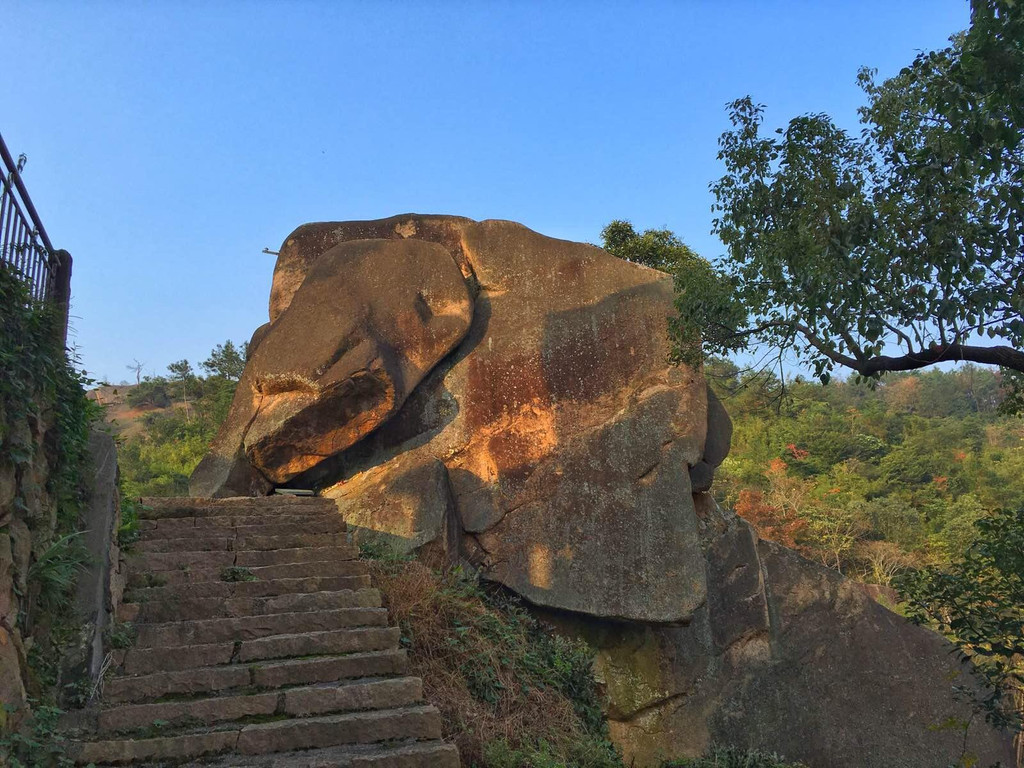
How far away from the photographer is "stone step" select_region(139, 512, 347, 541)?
8062mm

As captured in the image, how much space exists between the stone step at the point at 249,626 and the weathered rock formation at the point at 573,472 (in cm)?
262

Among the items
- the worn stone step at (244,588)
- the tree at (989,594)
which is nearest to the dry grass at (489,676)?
the worn stone step at (244,588)

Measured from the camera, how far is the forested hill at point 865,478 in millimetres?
29875

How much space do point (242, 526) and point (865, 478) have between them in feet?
104

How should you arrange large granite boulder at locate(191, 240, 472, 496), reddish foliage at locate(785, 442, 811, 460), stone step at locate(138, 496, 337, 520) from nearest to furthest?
1. stone step at locate(138, 496, 337, 520)
2. large granite boulder at locate(191, 240, 472, 496)
3. reddish foliage at locate(785, 442, 811, 460)

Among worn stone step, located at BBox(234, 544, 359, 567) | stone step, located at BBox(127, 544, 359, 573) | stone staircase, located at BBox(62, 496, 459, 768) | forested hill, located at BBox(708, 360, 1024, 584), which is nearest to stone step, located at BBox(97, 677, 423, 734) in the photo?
stone staircase, located at BBox(62, 496, 459, 768)

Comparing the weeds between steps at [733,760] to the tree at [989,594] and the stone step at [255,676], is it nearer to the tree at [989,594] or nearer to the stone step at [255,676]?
the tree at [989,594]

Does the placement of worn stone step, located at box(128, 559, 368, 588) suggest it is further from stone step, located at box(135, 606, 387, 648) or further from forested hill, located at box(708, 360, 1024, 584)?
forested hill, located at box(708, 360, 1024, 584)

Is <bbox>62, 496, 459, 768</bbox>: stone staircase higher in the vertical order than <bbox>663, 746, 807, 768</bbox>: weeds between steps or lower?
higher

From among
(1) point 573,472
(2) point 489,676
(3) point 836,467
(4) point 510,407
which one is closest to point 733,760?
(1) point 573,472

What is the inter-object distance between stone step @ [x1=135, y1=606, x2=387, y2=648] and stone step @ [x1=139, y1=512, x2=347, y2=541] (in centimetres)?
144

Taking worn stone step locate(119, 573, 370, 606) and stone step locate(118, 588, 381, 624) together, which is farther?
worn stone step locate(119, 573, 370, 606)

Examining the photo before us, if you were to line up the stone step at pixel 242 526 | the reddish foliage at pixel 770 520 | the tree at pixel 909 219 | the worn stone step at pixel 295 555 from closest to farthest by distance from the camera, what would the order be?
1. the tree at pixel 909 219
2. the worn stone step at pixel 295 555
3. the stone step at pixel 242 526
4. the reddish foliage at pixel 770 520

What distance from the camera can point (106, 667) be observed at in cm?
616
